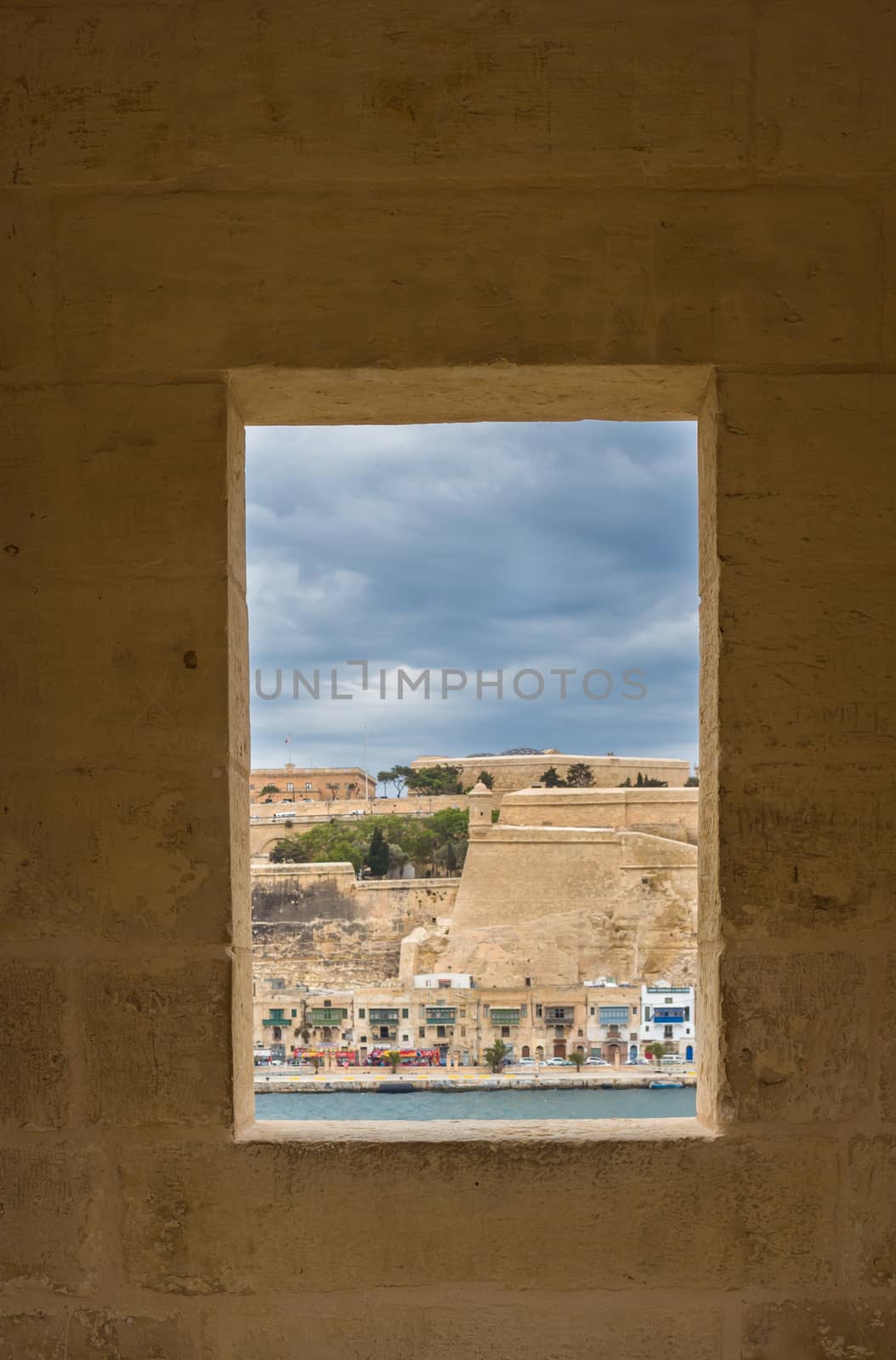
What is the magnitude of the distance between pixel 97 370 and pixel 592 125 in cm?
98

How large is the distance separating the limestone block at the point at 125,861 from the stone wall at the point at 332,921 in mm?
6764

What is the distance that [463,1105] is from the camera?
9.65 feet

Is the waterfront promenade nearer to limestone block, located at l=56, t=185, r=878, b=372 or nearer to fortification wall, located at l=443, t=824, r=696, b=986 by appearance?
limestone block, located at l=56, t=185, r=878, b=372

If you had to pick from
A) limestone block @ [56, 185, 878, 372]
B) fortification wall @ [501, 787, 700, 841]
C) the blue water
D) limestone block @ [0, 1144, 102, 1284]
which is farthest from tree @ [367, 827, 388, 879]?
fortification wall @ [501, 787, 700, 841]

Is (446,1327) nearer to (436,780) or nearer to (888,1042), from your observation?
(888,1042)

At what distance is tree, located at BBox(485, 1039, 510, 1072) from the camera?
6363mm

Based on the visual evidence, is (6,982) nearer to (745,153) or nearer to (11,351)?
(11,351)

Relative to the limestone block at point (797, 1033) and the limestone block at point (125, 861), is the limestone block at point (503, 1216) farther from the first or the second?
the limestone block at point (125, 861)

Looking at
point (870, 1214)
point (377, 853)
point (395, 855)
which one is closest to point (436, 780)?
point (395, 855)

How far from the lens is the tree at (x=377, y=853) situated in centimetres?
888

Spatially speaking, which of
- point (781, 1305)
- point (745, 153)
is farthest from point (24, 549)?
point (781, 1305)

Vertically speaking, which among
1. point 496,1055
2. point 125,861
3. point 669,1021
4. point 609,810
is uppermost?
point 125,861

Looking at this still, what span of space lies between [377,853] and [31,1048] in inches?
293

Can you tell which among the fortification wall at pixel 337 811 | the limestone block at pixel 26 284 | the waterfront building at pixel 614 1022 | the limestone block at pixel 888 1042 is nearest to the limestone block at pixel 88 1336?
the limestone block at pixel 888 1042
